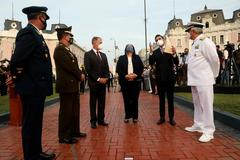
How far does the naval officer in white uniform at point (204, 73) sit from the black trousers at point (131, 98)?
2.25 metres

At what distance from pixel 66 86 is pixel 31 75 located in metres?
1.65

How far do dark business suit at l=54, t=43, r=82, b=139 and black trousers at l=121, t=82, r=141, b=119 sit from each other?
2401mm

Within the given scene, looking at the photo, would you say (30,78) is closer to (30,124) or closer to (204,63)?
(30,124)

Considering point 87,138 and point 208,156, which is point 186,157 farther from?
point 87,138

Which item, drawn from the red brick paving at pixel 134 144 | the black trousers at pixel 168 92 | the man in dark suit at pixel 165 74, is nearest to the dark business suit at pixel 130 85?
the red brick paving at pixel 134 144

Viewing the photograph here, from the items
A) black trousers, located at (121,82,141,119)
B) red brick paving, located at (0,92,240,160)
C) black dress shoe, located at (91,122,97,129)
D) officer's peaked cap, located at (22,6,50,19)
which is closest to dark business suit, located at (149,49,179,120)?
red brick paving, located at (0,92,240,160)

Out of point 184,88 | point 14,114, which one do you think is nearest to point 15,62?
point 14,114

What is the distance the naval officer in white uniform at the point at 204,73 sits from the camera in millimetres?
6539

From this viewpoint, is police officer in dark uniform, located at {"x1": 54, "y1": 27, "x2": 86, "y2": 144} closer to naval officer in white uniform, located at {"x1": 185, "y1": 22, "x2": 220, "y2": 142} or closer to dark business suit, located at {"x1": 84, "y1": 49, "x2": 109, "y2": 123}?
dark business suit, located at {"x1": 84, "y1": 49, "x2": 109, "y2": 123}

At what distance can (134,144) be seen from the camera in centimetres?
624

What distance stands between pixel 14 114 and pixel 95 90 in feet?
7.16

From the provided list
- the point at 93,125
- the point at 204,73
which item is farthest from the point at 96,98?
the point at 204,73

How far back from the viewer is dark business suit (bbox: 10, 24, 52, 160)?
16.0 feet

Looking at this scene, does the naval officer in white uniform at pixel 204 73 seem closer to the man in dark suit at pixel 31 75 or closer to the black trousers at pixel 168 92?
the black trousers at pixel 168 92
